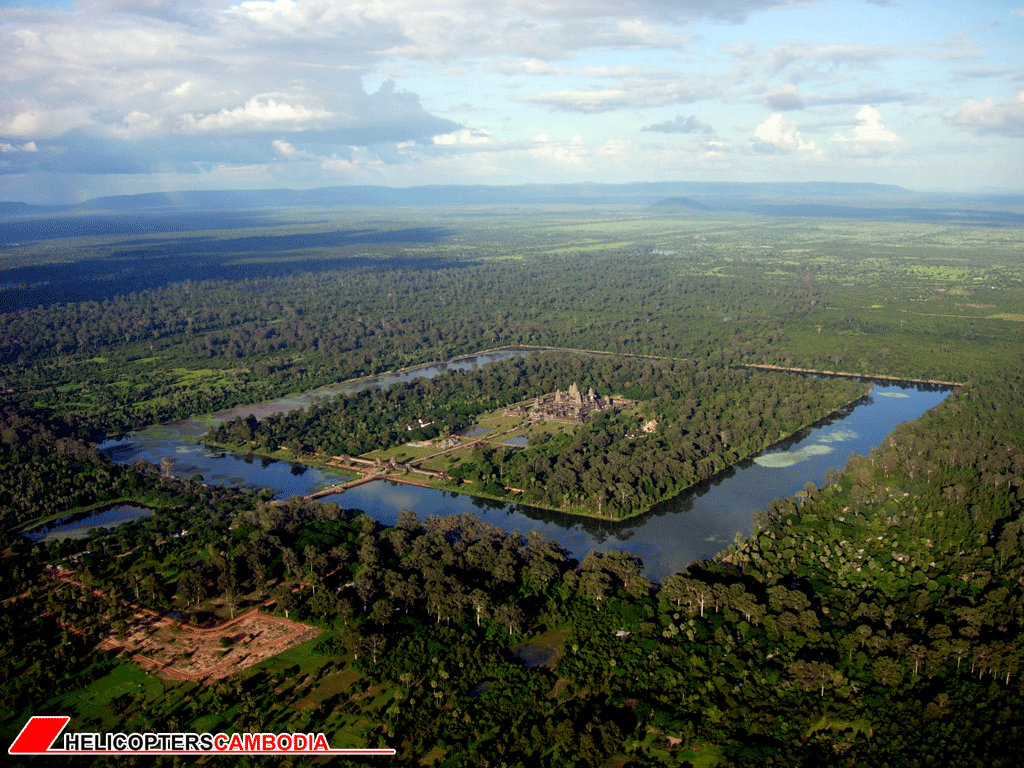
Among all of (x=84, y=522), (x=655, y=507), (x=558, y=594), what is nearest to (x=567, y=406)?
(x=655, y=507)

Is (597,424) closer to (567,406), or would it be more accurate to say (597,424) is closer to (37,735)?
(567,406)

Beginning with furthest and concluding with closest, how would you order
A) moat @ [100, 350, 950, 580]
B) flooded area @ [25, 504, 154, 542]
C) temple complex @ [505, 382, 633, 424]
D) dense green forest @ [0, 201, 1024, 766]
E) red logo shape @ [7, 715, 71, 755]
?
temple complex @ [505, 382, 633, 424] → flooded area @ [25, 504, 154, 542] → moat @ [100, 350, 950, 580] → dense green forest @ [0, 201, 1024, 766] → red logo shape @ [7, 715, 71, 755]

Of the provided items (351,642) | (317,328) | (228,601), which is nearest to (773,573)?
(351,642)

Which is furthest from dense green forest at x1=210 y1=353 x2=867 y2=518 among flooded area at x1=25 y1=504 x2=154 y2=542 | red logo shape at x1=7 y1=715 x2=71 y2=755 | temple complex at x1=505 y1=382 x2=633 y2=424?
red logo shape at x1=7 y1=715 x2=71 y2=755

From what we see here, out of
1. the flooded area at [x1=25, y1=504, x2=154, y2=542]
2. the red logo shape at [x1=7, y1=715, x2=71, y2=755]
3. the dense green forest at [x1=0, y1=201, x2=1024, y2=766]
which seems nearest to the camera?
the red logo shape at [x1=7, y1=715, x2=71, y2=755]

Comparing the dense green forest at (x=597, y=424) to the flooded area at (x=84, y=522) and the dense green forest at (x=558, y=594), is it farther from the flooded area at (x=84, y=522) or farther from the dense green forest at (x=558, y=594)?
the flooded area at (x=84, y=522)

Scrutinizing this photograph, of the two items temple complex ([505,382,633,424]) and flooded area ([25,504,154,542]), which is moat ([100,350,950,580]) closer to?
flooded area ([25,504,154,542])

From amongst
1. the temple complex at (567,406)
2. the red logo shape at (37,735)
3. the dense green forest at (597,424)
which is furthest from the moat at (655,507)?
the red logo shape at (37,735)

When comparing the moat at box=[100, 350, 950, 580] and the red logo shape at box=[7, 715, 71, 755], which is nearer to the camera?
the red logo shape at box=[7, 715, 71, 755]

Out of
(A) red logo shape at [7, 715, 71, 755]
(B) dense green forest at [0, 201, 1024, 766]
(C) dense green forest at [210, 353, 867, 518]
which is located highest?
(C) dense green forest at [210, 353, 867, 518]
